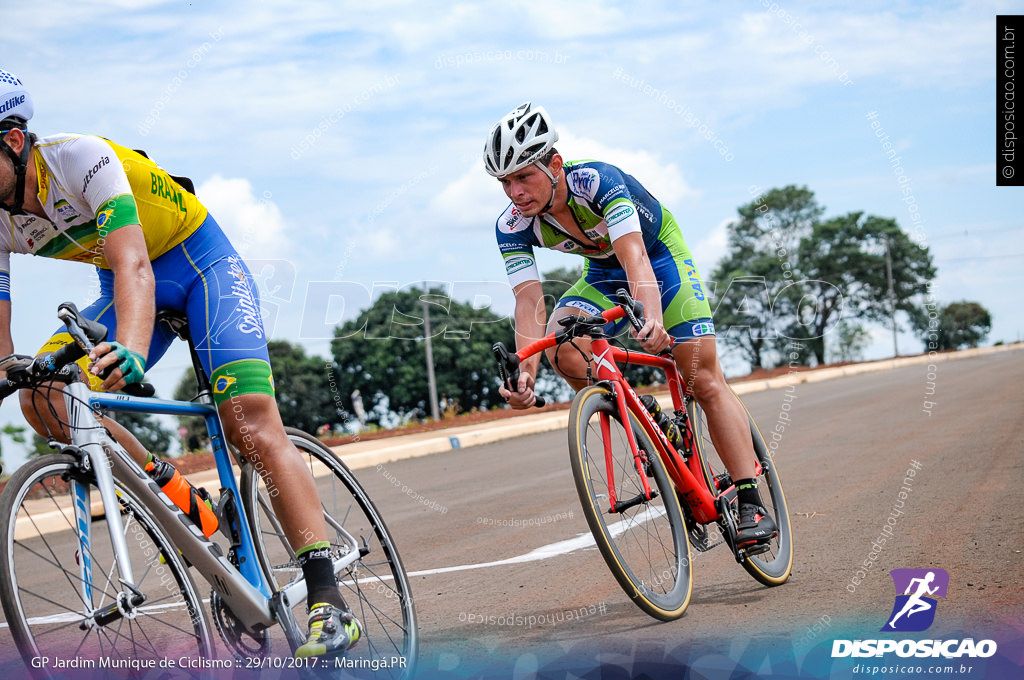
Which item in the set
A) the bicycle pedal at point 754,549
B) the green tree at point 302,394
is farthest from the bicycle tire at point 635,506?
the green tree at point 302,394

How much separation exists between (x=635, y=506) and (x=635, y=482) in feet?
0.34

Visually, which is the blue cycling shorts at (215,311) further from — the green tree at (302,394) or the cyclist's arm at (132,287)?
the green tree at (302,394)

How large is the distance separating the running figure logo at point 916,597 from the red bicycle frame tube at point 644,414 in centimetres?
90

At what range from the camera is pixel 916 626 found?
376 centimetres

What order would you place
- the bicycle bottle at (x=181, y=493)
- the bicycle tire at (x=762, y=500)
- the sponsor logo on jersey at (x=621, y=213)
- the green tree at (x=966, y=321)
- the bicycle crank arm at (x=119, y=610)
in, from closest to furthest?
1. the bicycle crank arm at (x=119, y=610)
2. the bicycle bottle at (x=181, y=493)
3. the sponsor logo on jersey at (x=621, y=213)
4. the bicycle tire at (x=762, y=500)
5. the green tree at (x=966, y=321)

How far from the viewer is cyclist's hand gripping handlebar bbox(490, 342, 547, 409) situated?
4160 millimetres

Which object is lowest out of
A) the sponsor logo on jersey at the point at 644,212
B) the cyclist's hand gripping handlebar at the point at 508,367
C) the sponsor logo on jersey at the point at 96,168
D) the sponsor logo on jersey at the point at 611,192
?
the cyclist's hand gripping handlebar at the point at 508,367

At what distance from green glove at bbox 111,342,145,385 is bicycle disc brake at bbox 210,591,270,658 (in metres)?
0.92

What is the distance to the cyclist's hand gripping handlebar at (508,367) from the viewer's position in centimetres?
416

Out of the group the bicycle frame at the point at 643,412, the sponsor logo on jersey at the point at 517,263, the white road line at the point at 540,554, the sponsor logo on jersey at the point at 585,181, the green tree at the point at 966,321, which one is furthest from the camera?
the green tree at the point at 966,321

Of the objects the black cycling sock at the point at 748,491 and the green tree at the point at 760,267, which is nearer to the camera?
the black cycling sock at the point at 748,491

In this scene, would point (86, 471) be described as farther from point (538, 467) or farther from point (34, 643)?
point (538, 467)

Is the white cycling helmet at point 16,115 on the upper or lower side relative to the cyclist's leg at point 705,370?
upper

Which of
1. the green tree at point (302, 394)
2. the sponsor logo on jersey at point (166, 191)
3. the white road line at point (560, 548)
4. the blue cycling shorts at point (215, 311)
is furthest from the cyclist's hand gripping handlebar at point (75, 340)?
the green tree at point (302, 394)
